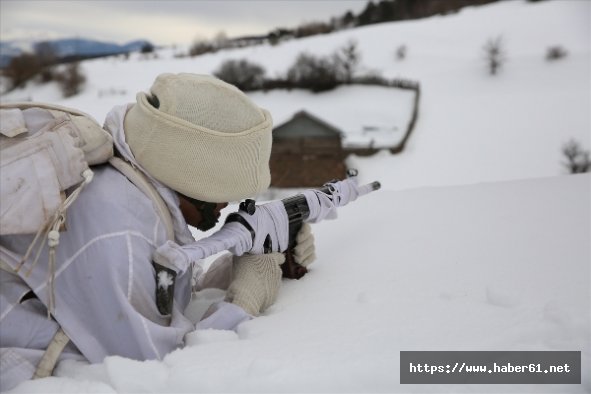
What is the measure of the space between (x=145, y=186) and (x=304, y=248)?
721mm

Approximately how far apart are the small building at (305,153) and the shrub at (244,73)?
16.6 ft

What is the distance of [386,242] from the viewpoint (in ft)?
7.52

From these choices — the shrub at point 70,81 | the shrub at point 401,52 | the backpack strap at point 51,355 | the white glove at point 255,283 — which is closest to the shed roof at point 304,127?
the shrub at point 70,81

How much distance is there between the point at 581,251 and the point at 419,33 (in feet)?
96.4

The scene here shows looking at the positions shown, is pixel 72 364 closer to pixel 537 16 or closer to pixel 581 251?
pixel 581 251

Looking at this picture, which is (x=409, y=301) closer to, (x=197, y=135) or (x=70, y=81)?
(x=197, y=135)

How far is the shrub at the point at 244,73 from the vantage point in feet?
70.2

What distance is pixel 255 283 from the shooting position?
165cm

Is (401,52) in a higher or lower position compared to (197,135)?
higher

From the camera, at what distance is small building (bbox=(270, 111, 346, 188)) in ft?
51.3

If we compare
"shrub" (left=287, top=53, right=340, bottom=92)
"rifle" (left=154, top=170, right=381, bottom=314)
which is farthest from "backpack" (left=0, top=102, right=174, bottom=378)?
"shrub" (left=287, top=53, right=340, bottom=92)

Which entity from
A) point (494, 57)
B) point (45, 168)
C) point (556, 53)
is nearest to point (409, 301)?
point (45, 168)

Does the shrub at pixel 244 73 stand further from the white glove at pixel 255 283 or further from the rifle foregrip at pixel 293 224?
the white glove at pixel 255 283

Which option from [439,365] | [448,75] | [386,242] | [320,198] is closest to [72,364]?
[439,365]
